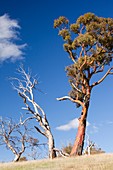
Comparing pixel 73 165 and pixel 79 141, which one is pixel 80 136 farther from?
pixel 73 165

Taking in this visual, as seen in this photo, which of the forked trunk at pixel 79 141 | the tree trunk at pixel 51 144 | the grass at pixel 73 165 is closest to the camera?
the grass at pixel 73 165

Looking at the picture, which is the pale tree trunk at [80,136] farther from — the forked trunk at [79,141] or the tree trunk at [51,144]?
the tree trunk at [51,144]

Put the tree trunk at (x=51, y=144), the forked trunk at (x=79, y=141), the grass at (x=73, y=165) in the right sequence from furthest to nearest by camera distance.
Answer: the tree trunk at (x=51, y=144) < the forked trunk at (x=79, y=141) < the grass at (x=73, y=165)

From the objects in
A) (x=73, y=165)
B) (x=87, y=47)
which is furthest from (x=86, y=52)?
(x=73, y=165)

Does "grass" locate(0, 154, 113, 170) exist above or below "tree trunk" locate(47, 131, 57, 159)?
below

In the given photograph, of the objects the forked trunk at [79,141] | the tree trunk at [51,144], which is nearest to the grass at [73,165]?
the forked trunk at [79,141]

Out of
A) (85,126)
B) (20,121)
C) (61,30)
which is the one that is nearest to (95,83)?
(85,126)

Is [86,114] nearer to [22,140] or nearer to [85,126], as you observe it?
[85,126]

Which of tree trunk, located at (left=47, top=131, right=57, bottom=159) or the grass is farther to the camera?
tree trunk, located at (left=47, top=131, right=57, bottom=159)

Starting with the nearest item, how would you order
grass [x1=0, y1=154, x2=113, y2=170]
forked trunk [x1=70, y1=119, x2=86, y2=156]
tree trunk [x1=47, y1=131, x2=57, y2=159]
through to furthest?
grass [x1=0, y1=154, x2=113, y2=170], forked trunk [x1=70, y1=119, x2=86, y2=156], tree trunk [x1=47, y1=131, x2=57, y2=159]

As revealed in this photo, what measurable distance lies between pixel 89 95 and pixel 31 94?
6093 millimetres

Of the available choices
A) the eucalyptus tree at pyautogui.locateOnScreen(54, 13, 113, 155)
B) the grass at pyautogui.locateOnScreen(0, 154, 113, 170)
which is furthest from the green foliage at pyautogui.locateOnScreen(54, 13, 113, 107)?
the grass at pyautogui.locateOnScreen(0, 154, 113, 170)

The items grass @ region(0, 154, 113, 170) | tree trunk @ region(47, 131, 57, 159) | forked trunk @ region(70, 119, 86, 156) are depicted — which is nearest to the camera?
grass @ region(0, 154, 113, 170)

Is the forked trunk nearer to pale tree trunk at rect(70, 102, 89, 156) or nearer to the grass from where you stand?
pale tree trunk at rect(70, 102, 89, 156)
